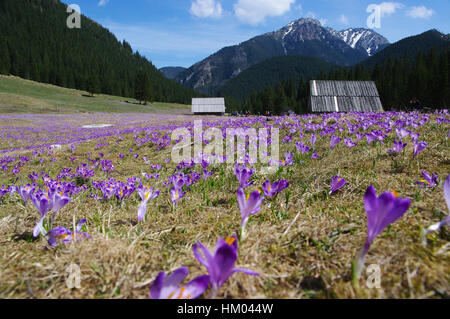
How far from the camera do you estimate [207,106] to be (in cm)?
7194

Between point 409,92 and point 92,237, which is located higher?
point 409,92

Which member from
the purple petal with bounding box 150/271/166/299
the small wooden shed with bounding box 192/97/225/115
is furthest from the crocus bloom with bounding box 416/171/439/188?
the small wooden shed with bounding box 192/97/225/115

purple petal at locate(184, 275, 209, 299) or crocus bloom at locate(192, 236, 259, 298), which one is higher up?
crocus bloom at locate(192, 236, 259, 298)

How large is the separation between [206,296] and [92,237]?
3.24 ft

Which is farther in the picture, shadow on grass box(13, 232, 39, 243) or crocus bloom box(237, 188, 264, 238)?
shadow on grass box(13, 232, 39, 243)

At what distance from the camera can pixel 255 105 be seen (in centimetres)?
7994

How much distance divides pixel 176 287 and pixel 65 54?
145351mm

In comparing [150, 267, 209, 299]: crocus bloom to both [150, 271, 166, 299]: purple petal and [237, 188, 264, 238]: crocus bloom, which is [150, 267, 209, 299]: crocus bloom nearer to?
[150, 271, 166, 299]: purple petal

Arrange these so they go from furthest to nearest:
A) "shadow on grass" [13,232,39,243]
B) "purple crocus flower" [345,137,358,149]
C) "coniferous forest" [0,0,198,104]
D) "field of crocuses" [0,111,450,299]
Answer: "coniferous forest" [0,0,198,104], "purple crocus flower" [345,137,358,149], "shadow on grass" [13,232,39,243], "field of crocuses" [0,111,450,299]

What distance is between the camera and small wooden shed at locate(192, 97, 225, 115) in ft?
233

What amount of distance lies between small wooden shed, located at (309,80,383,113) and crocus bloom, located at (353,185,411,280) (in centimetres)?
3141
